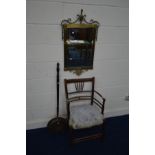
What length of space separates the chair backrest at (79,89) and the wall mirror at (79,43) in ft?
0.55

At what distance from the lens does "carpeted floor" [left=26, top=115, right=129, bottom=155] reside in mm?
2650

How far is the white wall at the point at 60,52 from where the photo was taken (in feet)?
9.50

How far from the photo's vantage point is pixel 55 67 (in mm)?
3072

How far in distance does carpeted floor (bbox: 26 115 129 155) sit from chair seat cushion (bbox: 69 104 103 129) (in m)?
0.33

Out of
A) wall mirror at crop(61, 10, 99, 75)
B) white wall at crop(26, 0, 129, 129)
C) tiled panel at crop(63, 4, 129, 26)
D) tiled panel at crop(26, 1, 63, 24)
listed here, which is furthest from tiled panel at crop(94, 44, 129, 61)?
tiled panel at crop(26, 1, 63, 24)

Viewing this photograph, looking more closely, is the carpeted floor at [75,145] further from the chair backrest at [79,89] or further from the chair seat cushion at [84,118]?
the chair backrest at [79,89]

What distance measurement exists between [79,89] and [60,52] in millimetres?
693

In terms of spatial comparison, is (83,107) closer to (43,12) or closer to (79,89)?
(79,89)

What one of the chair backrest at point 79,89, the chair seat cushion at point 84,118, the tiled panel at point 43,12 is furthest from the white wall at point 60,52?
the chair seat cushion at point 84,118

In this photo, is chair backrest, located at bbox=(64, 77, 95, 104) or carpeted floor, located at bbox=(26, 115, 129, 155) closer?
carpeted floor, located at bbox=(26, 115, 129, 155)

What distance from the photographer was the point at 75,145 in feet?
9.20

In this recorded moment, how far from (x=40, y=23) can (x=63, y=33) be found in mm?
370

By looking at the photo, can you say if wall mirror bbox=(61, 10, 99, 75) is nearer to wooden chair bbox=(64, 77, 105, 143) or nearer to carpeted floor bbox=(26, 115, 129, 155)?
wooden chair bbox=(64, 77, 105, 143)
